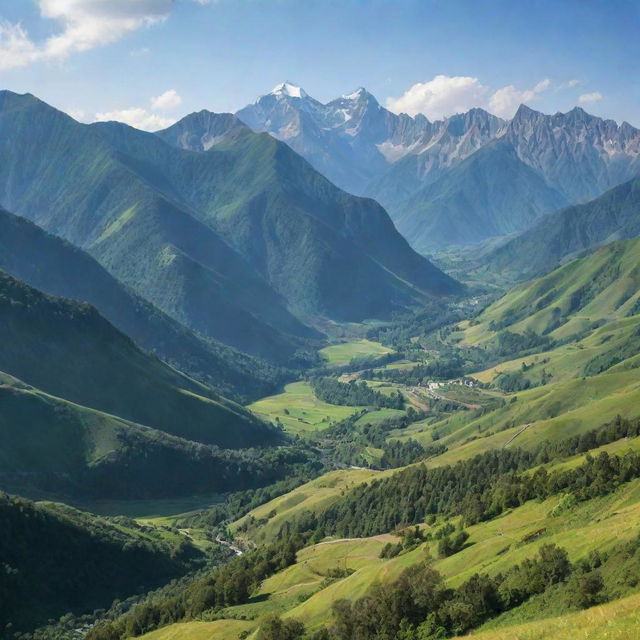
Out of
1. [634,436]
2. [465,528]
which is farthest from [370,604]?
[634,436]

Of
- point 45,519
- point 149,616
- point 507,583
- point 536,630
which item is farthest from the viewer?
point 45,519

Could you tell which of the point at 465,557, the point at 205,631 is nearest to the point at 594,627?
the point at 465,557

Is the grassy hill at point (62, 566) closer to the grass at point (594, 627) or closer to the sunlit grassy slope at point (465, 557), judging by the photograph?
the sunlit grassy slope at point (465, 557)

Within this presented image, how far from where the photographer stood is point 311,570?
476 feet

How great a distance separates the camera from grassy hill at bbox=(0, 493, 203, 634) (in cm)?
16312

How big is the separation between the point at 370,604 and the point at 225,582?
6644 centimetres

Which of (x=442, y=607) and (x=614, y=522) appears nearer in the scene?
(x=442, y=607)

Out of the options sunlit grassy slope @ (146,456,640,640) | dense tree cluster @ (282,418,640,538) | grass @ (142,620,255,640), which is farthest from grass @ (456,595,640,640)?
grass @ (142,620,255,640)

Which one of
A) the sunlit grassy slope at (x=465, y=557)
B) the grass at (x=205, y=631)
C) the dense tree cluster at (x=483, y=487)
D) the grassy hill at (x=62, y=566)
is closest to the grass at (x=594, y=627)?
the sunlit grassy slope at (x=465, y=557)

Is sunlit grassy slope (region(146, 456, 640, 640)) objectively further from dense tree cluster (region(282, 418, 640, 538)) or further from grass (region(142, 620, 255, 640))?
dense tree cluster (region(282, 418, 640, 538))

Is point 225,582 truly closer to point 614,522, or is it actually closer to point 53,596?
point 53,596

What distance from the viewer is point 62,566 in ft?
584

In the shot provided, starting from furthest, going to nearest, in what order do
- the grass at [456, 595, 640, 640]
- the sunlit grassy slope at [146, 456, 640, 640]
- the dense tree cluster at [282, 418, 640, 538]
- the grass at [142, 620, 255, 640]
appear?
the dense tree cluster at [282, 418, 640, 538] < the grass at [142, 620, 255, 640] < the sunlit grassy slope at [146, 456, 640, 640] < the grass at [456, 595, 640, 640]

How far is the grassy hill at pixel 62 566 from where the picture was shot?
535 feet
